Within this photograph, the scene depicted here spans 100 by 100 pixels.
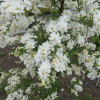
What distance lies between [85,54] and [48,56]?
0.75 meters

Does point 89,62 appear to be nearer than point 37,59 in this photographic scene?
No

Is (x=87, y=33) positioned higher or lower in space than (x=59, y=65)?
higher

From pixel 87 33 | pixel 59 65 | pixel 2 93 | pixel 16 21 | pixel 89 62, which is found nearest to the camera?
pixel 59 65

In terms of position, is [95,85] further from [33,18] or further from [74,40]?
[33,18]

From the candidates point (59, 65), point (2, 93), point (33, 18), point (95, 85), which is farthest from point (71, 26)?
point (2, 93)

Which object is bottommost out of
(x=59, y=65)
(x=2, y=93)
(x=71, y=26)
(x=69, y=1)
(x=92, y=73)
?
(x=2, y=93)

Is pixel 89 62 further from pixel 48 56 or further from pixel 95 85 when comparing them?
pixel 95 85

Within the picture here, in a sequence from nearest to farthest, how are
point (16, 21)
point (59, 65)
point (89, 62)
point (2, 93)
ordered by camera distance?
point (59, 65) → point (16, 21) → point (89, 62) → point (2, 93)

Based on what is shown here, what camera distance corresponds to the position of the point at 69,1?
208 centimetres

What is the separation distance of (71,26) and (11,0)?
3.30 ft

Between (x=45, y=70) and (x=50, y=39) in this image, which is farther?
(x=50, y=39)

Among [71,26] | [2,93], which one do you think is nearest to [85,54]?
[71,26]

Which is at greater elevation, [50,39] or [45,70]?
[50,39]

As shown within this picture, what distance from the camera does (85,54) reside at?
182 centimetres
